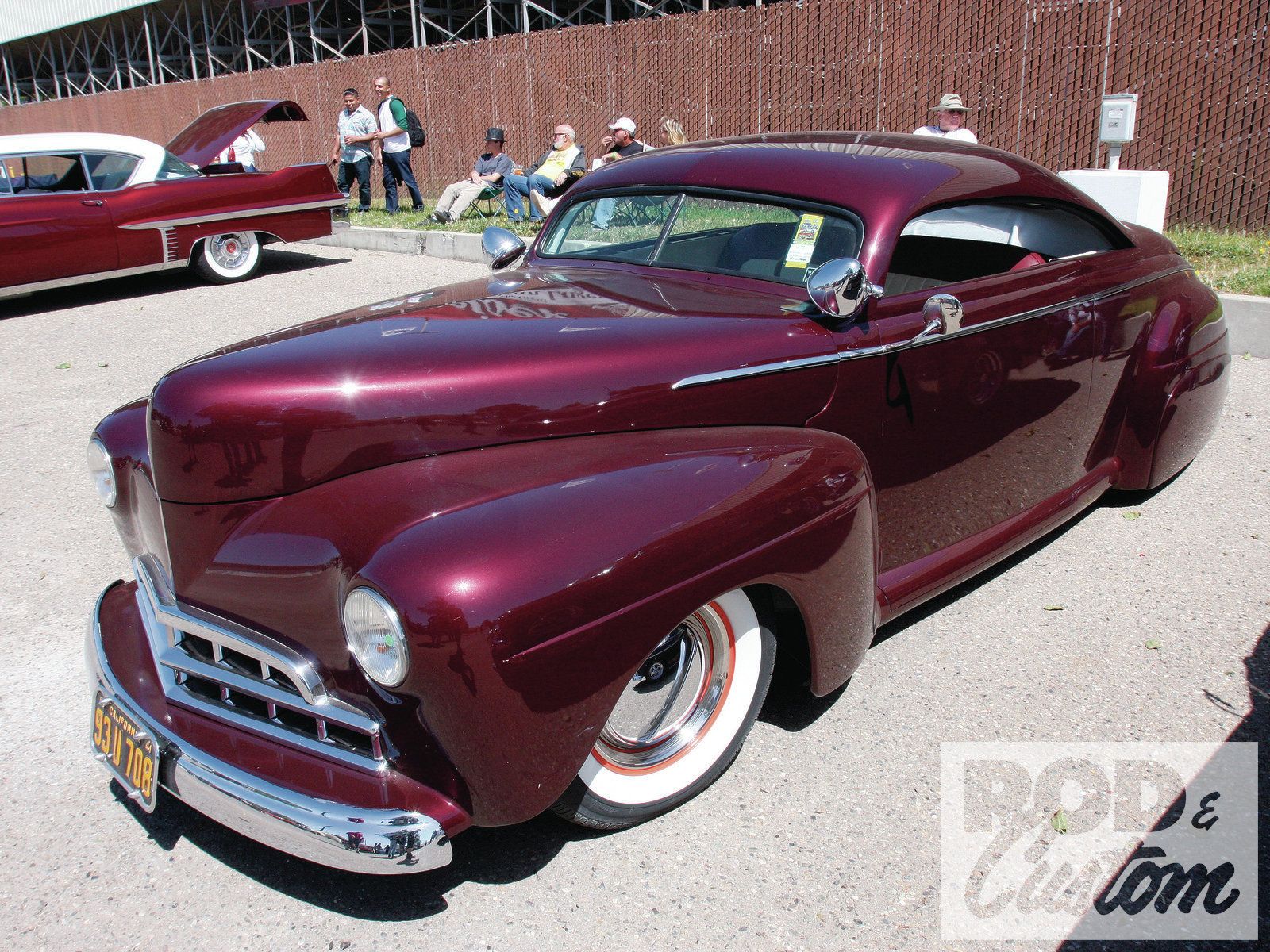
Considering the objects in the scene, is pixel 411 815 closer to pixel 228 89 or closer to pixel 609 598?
pixel 609 598

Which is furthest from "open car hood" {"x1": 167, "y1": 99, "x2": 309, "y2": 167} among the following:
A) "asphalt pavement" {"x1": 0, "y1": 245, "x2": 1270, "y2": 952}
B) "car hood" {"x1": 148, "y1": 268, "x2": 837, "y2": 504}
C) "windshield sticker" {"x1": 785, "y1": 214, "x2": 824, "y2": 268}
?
"car hood" {"x1": 148, "y1": 268, "x2": 837, "y2": 504}

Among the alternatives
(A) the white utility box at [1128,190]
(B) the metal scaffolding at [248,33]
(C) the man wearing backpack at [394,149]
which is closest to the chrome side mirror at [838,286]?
(A) the white utility box at [1128,190]

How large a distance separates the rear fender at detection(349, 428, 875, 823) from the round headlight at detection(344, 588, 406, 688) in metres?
0.03

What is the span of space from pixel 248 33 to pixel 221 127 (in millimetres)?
17001

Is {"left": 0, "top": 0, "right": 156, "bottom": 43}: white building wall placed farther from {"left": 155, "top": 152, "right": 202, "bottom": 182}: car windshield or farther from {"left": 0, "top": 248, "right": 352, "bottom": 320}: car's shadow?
{"left": 155, "top": 152, "right": 202, "bottom": 182}: car windshield

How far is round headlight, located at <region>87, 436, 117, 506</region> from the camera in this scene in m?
2.83

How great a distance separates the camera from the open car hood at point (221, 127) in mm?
9852

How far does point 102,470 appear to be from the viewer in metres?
2.86

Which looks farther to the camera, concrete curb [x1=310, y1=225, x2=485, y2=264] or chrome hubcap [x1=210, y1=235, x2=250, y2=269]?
concrete curb [x1=310, y1=225, x2=485, y2=264]

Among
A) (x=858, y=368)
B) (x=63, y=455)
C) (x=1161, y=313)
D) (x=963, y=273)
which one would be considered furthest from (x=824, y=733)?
(x=63, y=455)

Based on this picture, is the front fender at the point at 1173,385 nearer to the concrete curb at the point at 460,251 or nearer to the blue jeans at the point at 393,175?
the concrete curb at the point at 460,251

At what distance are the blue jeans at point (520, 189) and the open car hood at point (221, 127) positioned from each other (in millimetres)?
2392

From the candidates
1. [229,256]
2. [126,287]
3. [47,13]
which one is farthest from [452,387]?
[47,13]

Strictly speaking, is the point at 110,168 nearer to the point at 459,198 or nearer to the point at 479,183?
the point at 459,198
